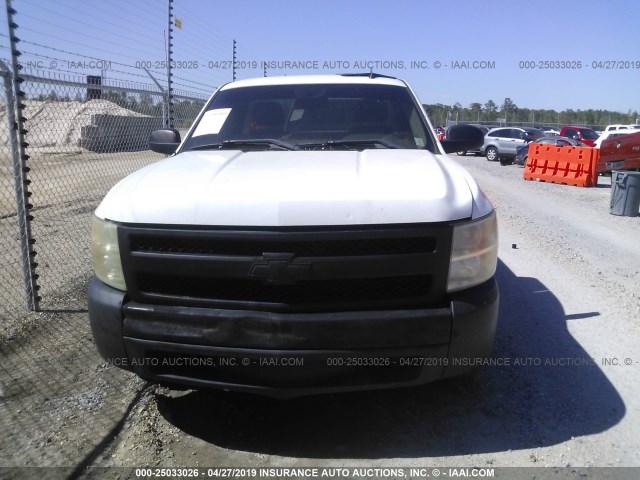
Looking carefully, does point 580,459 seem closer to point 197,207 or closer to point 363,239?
point 363,239

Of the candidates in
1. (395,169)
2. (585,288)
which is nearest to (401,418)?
(395,169)

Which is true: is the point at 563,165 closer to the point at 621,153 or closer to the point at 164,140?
the point at 621,153

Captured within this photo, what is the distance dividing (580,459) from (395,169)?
69.2 inches

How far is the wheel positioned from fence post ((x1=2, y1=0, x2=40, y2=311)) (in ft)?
78.3

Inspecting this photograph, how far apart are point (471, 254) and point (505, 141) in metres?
24.2

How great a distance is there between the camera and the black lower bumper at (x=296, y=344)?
2.46 meters

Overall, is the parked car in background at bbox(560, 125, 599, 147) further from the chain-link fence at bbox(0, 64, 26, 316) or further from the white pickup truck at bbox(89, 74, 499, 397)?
the white pickup truck at bbox(89, 74, 499, 397)

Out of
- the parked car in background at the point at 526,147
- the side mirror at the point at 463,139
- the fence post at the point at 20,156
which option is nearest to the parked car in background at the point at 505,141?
the parked car in background at the point at 526,147

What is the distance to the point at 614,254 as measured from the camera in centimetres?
693

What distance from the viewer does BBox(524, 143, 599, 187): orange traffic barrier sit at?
49.7 ft

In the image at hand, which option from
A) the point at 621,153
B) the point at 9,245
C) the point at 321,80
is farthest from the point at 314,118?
the point at 621,153

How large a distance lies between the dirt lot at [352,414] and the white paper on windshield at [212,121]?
6.06 ft

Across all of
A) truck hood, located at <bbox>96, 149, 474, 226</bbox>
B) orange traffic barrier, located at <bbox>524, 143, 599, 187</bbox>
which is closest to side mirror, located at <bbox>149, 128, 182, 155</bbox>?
truck hood, located at <bbox>96, 149, 474, 226</bbox>

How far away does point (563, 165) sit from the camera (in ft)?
51.9
